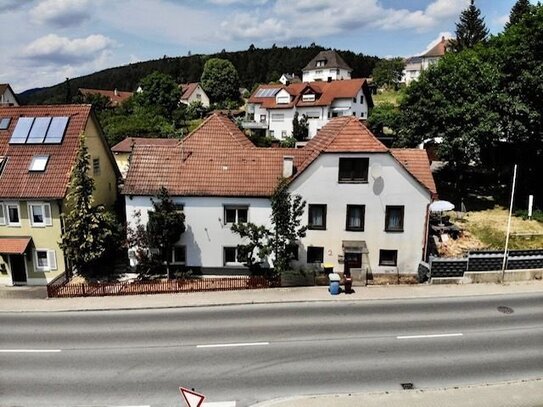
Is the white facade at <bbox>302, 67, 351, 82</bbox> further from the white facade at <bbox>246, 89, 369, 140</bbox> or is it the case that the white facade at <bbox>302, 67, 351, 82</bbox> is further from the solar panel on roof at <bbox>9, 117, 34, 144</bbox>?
the solar panel on roof at <bbox>9, 117, 34, 144</bbox>

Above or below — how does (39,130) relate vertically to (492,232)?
above

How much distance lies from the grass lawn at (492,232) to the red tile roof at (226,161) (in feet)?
20.8

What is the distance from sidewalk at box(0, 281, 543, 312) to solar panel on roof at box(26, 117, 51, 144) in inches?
394

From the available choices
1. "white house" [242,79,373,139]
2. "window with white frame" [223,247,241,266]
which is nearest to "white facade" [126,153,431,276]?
"window with white frame" [223,247,241,266]

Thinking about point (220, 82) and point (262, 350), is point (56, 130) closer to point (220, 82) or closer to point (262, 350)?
point (262, 350)

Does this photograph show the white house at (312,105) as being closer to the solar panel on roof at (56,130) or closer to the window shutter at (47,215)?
the solar panel on roof at (56,130)

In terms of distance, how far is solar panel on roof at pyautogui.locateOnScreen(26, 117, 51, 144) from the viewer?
29672 mm

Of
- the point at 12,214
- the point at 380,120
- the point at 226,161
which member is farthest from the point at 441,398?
the point at 380,120

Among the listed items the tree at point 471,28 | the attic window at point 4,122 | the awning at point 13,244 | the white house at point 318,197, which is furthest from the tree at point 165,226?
the tree at point 471,28

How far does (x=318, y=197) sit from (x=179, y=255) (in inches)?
358

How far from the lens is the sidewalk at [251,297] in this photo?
23.9 meters

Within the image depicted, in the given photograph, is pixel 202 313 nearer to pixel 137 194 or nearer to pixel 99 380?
pixel 99 380

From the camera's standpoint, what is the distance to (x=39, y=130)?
30172mm

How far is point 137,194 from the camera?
27359 millimetres
